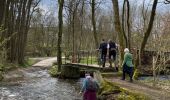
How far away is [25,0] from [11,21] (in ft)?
11.2

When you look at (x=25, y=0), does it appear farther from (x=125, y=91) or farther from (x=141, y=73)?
(x=125, y=91)

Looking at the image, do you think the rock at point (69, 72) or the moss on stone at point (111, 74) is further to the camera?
the rock at point (69, 72)

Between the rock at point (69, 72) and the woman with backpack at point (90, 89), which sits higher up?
the woman with backpack at point (90, 89)

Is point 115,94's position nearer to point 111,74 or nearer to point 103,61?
point 111,74

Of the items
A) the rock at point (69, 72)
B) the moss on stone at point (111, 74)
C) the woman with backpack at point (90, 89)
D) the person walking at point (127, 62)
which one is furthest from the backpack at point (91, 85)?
the rock at point (69, 72)

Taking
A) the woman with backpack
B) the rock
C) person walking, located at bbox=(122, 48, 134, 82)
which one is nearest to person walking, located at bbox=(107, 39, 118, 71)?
person walking, located at bbox=(122, 48, 134, 82)

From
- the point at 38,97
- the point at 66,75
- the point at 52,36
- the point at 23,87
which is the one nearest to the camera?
the point at 38,97

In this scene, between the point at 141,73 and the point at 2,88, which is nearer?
the point at 2,88

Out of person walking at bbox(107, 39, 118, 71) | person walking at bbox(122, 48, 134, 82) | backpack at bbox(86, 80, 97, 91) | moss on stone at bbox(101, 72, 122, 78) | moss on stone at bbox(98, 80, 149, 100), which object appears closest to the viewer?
moss on stone at bbox(98, 80, 149, 100)

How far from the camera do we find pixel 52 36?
3688 inches

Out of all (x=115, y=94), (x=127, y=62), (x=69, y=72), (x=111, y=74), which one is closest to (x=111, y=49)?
(x=111, y=74)

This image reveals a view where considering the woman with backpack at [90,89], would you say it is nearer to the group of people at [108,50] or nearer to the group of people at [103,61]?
the group of people at [103,61]

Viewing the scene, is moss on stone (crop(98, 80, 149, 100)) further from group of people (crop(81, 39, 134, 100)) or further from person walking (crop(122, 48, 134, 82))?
person walking (crop(122, 48, 134, 82))

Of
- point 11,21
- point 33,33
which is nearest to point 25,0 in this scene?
point 11,21
